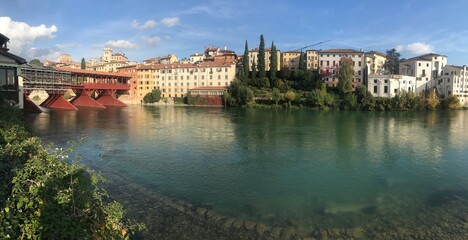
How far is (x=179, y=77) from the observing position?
95.1 meters

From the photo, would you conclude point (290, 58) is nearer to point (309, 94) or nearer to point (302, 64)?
point (302, 64)

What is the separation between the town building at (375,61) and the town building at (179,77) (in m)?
35.7

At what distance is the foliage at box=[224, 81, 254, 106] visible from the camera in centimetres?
7869

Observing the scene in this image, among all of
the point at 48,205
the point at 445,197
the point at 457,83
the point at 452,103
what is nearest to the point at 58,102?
the point at 445,197

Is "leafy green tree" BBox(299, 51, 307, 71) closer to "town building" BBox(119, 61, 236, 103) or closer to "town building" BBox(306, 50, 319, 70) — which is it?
"town building" BBox(306, 50, 319, 70)

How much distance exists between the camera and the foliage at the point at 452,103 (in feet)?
245

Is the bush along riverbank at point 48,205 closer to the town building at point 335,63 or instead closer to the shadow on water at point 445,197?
the shadow on water at point 445,197

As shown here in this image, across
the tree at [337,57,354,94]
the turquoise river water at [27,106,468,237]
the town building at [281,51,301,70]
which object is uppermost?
the town building at [281,51,301,70]

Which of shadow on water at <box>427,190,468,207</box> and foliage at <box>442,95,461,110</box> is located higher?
foliage at <box>442,95,461,110</box>

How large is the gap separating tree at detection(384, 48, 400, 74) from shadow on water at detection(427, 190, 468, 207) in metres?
93.0

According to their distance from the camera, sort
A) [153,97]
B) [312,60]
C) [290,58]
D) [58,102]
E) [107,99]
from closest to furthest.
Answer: [58,102], [107,99], [153,97], [312,60], [290,58]

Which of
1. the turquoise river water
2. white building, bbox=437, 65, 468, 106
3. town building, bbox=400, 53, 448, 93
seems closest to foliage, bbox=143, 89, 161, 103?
the turquoise river water

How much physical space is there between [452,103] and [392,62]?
93.8 ft

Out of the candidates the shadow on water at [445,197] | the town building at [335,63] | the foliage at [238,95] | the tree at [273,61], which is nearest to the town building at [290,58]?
the town building at [335,63]
